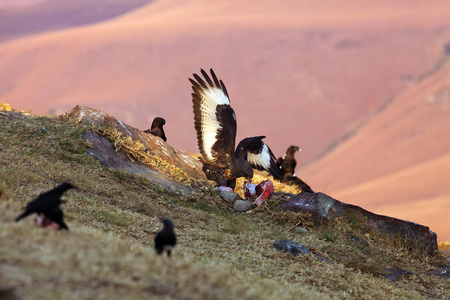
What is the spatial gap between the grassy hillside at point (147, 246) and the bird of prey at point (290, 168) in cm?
832

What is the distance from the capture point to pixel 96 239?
416cm

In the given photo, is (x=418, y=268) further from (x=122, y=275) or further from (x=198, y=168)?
(x=122, y=275)

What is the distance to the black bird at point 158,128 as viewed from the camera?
1504cm

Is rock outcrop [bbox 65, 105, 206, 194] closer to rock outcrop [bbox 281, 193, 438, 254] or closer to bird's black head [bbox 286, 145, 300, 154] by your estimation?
rock outcrop [bbox 281, 193, 438, 254]

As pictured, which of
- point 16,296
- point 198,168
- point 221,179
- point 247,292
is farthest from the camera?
point 198,168

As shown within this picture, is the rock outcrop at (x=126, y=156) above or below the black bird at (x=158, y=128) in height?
below

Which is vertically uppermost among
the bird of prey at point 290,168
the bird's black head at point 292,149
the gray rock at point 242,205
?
the bird's black head at point 292,149

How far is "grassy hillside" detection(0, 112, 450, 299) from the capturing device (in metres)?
3.10

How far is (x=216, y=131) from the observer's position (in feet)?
38.7

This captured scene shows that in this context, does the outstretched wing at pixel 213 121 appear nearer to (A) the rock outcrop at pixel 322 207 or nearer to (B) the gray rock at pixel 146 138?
(A) the rock outcrop at pixel 322 207

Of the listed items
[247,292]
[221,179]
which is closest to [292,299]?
[247,292]

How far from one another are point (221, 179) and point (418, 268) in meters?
5.08

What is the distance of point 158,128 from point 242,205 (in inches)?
196

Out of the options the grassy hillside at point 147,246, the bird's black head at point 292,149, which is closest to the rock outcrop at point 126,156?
the grassy hillside at point 147,246
